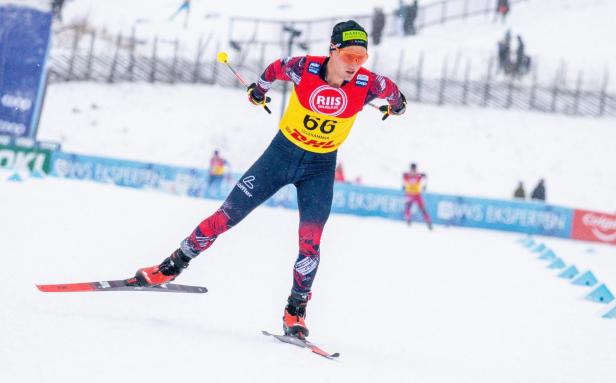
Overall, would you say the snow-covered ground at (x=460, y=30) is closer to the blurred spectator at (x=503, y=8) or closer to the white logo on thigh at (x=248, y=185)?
the blurred spectator at (x=503, y=8)

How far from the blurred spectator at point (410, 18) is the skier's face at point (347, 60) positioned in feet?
117

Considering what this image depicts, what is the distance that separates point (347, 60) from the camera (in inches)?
184

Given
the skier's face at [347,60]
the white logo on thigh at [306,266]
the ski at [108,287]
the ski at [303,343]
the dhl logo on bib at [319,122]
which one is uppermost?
the skier's face at [347,60]

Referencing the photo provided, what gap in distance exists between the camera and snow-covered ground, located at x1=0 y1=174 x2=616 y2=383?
3.65 metres

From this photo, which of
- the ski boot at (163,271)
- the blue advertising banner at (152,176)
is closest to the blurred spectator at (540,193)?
the blue advertising banner at (152,176)

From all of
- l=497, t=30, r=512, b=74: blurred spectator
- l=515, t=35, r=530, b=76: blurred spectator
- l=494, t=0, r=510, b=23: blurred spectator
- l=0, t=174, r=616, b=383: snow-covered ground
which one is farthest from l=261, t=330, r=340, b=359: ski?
l=494, t=0, r=510, b=23: blurred spectator

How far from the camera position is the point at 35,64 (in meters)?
17.5

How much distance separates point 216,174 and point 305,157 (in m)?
16.4

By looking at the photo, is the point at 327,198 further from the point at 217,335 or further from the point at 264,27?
the point at 264,27

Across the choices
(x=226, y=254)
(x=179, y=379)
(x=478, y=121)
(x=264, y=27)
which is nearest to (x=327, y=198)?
(x=179, y=379)

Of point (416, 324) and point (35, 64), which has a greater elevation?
point (35, 64)

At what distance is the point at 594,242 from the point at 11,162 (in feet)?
51.7

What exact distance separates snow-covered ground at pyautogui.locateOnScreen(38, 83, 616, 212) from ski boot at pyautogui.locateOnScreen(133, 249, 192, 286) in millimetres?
25746

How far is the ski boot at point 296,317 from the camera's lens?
4.72 m
